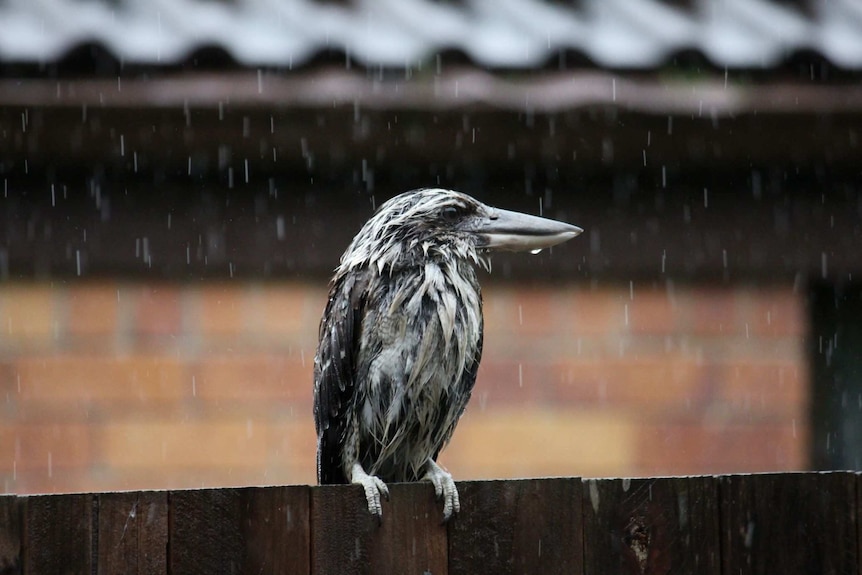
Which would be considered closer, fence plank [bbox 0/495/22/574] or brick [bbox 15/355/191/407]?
fence plank [bbox 0/495/22/574]

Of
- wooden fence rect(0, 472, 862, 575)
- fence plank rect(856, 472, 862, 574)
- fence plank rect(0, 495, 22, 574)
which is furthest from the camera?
fence plank rect(856, 472, 862, 574)

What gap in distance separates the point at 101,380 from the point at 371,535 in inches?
98.7

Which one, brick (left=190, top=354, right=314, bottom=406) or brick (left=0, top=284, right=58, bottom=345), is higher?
brick (left=0, top=284, right=58, bottom=345)

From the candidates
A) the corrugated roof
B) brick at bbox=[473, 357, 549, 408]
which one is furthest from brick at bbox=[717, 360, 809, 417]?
the corrugated roof

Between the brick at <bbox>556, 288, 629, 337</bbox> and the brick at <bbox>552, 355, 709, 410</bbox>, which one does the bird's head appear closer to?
the brick at <bbox>556, 288, 629, 337</bbox>

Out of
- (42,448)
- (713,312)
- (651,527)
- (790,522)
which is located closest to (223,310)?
(42,448)

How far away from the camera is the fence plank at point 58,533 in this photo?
7.22ft

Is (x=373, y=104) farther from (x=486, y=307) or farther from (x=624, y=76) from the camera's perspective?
(x=486, y=307)

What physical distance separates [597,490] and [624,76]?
1.87 metres

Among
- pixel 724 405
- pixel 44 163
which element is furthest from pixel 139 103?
pixel 724 405

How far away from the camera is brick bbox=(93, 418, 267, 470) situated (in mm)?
4570

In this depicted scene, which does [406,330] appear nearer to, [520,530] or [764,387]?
[520,530]

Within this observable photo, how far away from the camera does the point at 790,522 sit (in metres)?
2.41

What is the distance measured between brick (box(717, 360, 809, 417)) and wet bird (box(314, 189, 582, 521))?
55.9 inches
